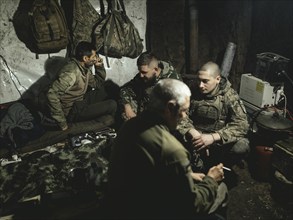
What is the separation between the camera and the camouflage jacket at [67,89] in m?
5.54

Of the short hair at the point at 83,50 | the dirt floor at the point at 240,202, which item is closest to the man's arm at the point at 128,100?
the short hair at the point at 83,50

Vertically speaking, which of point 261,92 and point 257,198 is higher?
point 261,92

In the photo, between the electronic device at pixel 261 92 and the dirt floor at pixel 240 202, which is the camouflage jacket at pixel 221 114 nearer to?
the dirt floor at pixel 240 202

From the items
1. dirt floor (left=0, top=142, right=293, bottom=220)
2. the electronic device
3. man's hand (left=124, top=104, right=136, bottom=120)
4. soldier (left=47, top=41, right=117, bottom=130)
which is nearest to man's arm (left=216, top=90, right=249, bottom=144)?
dirt floor (left=0, top=142, right=293, bottom=220)

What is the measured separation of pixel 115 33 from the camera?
6562mm

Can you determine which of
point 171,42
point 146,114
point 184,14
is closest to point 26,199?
point 146,114

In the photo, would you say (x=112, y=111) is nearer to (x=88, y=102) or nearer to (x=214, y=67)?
(x=88, y=102)

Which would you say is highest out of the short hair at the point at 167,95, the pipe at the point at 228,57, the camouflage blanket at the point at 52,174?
the short hair at the point at 167,95

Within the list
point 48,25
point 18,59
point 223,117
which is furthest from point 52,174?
point 18,59

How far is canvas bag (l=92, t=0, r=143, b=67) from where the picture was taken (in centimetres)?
647

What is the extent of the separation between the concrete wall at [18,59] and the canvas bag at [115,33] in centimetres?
37

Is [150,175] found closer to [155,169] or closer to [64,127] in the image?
[155,169]

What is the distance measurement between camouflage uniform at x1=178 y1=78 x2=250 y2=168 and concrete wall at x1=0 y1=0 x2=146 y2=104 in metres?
2.89

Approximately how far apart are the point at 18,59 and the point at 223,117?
4.57m
